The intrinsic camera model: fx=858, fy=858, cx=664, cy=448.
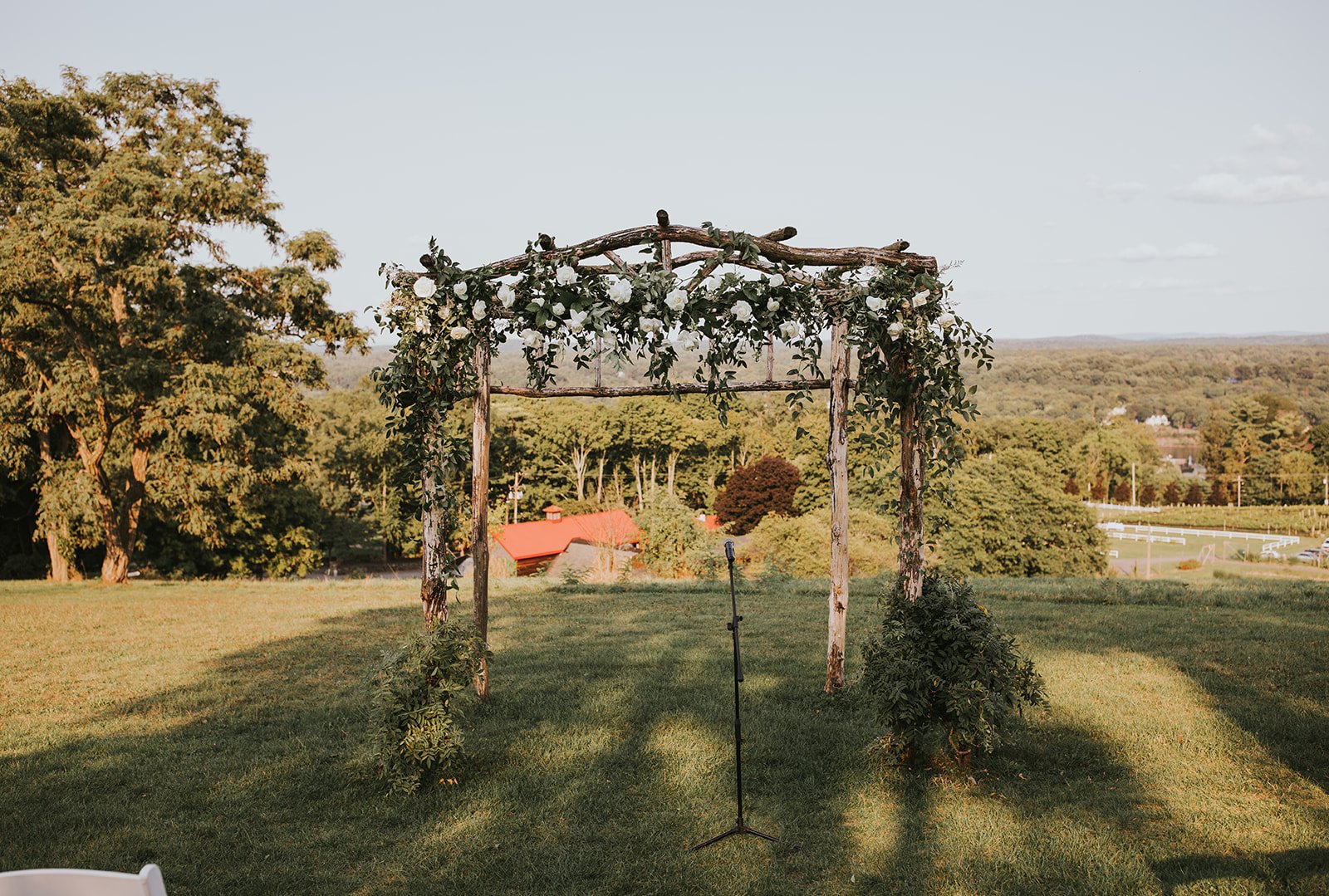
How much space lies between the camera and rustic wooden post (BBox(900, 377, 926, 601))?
18.1 ft

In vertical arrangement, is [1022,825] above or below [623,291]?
below

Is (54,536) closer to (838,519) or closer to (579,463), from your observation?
(838,519)

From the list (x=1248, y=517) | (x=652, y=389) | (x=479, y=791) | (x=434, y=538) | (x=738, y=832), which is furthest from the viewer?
(x=1248, y=517)

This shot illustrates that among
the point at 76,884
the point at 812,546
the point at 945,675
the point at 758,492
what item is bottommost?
the point at 812,546

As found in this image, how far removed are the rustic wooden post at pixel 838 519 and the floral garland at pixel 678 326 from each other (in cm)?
53

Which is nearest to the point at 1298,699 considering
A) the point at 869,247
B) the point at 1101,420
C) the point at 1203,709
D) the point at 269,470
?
the point at 1203,709

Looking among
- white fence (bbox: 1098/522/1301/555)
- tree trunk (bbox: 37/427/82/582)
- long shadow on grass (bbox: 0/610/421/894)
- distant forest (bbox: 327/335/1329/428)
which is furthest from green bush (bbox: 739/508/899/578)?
distant forest (bbox: 327/335/1329/428)

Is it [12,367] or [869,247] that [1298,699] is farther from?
[12,367]

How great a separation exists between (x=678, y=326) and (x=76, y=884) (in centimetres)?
452

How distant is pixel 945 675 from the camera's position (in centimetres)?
511

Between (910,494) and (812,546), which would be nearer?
(910,494)

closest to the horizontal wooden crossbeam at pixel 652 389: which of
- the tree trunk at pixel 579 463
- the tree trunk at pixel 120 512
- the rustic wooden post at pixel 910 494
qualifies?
the rustic wooden post at pixel 910 494

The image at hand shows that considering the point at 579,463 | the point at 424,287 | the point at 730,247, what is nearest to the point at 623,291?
the point at 730,247

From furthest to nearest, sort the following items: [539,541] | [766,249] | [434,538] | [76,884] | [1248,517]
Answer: [1248,517] < [539,541] < [434,538] < [766,249] < [76,884]
